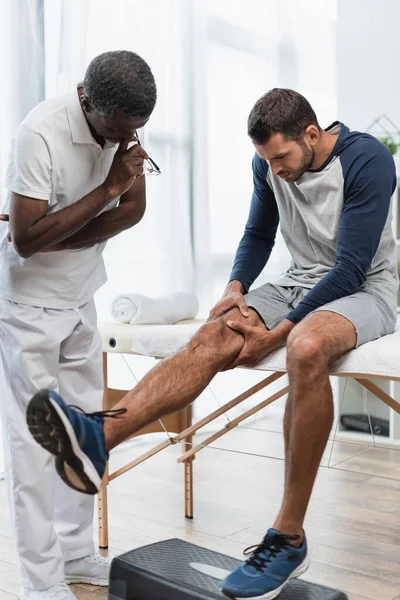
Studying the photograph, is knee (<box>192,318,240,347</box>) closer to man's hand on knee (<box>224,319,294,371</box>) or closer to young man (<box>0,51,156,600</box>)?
man's hand on knee (<box>224,319,294,371</box>)

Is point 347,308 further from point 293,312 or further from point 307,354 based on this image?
point 307,354

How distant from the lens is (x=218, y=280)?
386 cm

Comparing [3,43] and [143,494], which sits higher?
[3,43]

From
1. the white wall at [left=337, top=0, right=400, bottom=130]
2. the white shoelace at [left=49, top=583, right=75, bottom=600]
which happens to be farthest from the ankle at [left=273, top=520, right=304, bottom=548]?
the white wall at [left=337, top=0, right=400, bottom=130]

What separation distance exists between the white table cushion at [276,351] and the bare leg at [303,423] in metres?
0.14

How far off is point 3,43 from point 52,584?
5.98 ft

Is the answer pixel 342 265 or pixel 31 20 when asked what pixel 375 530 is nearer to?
pixel 342 265

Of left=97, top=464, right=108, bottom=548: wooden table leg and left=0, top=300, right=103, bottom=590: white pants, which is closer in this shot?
left=0, top=300, right=103, bottom=590: white pants

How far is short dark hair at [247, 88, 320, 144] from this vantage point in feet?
6.29

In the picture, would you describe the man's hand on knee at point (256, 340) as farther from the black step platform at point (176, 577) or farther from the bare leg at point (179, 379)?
the black step platform at point (176, 577)

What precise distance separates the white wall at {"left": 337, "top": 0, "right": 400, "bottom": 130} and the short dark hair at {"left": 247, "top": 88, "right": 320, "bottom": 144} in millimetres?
1880

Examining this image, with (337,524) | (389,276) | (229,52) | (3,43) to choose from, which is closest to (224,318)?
(389,276)

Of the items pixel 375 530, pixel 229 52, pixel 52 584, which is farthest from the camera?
pixel 229 52

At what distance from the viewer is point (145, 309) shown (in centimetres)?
264
